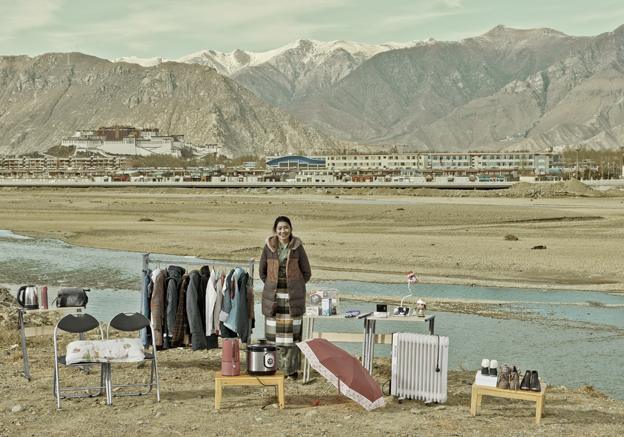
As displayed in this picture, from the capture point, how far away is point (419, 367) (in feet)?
39.8

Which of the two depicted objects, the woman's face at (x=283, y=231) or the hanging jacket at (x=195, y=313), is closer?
the woman's face at (x=283, y=231)

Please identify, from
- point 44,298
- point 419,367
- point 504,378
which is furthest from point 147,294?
point 504,378

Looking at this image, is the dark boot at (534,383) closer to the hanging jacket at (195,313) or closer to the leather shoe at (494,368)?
the leather shoe at (494,368)

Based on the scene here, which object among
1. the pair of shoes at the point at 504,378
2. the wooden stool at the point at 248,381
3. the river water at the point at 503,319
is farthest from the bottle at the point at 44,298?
the pair of shoes at the point at 504,378

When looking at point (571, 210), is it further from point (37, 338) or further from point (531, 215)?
point (37, 338)

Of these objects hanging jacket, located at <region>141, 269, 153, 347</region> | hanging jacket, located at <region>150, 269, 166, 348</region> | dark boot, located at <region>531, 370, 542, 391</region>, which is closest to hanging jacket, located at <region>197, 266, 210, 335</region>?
hanging jacket, located at <region>150, 269, 166, 348</region>

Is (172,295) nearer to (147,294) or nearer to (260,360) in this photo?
(147,294)

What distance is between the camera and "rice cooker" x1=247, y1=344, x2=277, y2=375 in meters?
11.7

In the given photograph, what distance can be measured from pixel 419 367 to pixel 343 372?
1101mm

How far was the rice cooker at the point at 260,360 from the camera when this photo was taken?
11.7 metres

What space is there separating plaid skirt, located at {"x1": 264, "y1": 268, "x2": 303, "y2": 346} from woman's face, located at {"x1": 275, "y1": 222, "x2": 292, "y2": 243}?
1.49 feet

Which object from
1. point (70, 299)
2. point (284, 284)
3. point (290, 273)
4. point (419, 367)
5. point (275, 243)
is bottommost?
point (419, 367)

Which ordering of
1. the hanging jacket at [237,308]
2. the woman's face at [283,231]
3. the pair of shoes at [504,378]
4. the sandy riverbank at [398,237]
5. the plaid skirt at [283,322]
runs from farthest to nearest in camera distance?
1. the sandy riverbank at [398,237]
2. the hanging jacket at [237,308]
3. the plaid skirt at [283,322]
4. the woman's face at [283,231]
5. the pair of shoes at [504,378]

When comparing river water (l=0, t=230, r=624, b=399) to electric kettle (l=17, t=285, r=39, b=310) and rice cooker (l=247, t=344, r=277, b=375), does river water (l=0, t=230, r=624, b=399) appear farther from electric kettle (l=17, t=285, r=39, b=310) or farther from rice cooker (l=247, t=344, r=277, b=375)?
rice cooker (l=247, t=344, r=277, b=375)
